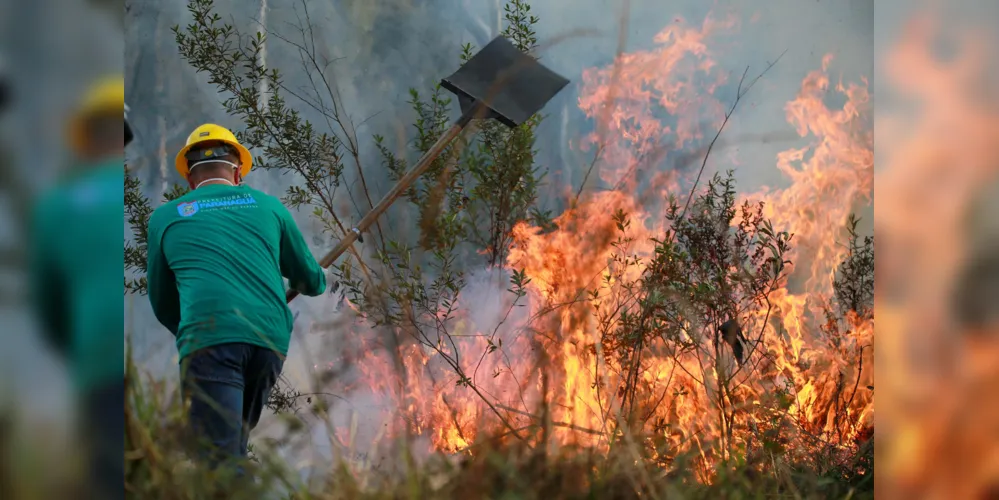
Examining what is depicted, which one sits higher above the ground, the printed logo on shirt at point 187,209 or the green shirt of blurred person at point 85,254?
the printed logo on shirt at point 187,209

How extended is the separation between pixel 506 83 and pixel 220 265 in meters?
1.55

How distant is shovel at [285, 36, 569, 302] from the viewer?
3.49 m

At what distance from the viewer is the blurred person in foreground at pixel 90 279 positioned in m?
0.79

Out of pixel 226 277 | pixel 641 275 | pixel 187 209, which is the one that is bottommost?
pixel 226 277

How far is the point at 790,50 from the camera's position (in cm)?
484

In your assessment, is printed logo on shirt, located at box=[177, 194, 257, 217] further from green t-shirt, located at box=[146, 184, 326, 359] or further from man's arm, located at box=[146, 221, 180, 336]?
man's arm, located at box=[146, 221, 180, 336]

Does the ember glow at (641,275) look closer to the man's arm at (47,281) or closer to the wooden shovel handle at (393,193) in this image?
the wooden shovel handle at (393,193)

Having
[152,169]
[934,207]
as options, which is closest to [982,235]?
[934,207]

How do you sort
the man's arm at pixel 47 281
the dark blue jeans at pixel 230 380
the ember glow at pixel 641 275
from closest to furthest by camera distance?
1. the man's arm at pixel 47 281
2. the dark blue jeans at pixel 230 380
3. the ember glow at pixel 641 275

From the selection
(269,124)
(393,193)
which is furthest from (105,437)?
(269,124)

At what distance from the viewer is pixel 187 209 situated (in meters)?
2.62

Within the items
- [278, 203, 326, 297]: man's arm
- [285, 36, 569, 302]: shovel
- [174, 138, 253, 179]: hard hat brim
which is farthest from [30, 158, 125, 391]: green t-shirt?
[285, 36, 569, 302]: shovel

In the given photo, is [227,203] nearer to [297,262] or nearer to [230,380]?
[297,262]

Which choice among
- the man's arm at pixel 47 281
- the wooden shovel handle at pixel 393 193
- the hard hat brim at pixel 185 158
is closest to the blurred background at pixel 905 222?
the man's arm at pixel 47 281
